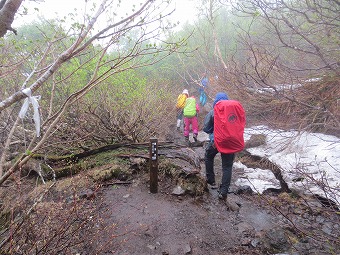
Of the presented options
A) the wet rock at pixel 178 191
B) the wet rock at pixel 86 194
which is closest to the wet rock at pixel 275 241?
the wet rock at pixel 178 191

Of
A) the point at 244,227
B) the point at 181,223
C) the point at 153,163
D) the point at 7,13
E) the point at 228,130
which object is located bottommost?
the point at 244,227

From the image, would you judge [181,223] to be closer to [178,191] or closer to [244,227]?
[178,191]

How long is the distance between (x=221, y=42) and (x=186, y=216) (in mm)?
16981

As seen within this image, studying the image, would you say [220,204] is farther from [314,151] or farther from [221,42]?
[221,42]

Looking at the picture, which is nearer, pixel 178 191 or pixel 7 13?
pixel 7 13

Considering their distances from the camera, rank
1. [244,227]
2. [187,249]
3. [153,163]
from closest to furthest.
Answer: [187,249], [244,227], [153,163]

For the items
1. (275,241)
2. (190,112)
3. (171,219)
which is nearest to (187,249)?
(171,219)

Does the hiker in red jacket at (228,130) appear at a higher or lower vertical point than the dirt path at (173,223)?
higher

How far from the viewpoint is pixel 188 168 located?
4.20 meters

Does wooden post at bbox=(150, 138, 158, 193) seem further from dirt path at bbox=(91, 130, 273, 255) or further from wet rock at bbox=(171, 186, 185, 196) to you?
wet rock at bbox=(171, 186, 185, 196)

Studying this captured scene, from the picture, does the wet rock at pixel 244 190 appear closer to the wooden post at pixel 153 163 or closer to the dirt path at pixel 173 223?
the dirt path at pixel 173 223

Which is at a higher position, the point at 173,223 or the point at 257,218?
the point at 173,223

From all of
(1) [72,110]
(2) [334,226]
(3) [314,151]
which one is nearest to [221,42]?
Answer: (3) [314,151]

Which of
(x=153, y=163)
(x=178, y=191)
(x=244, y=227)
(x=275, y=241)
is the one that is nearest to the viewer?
(x=275, y=241)
